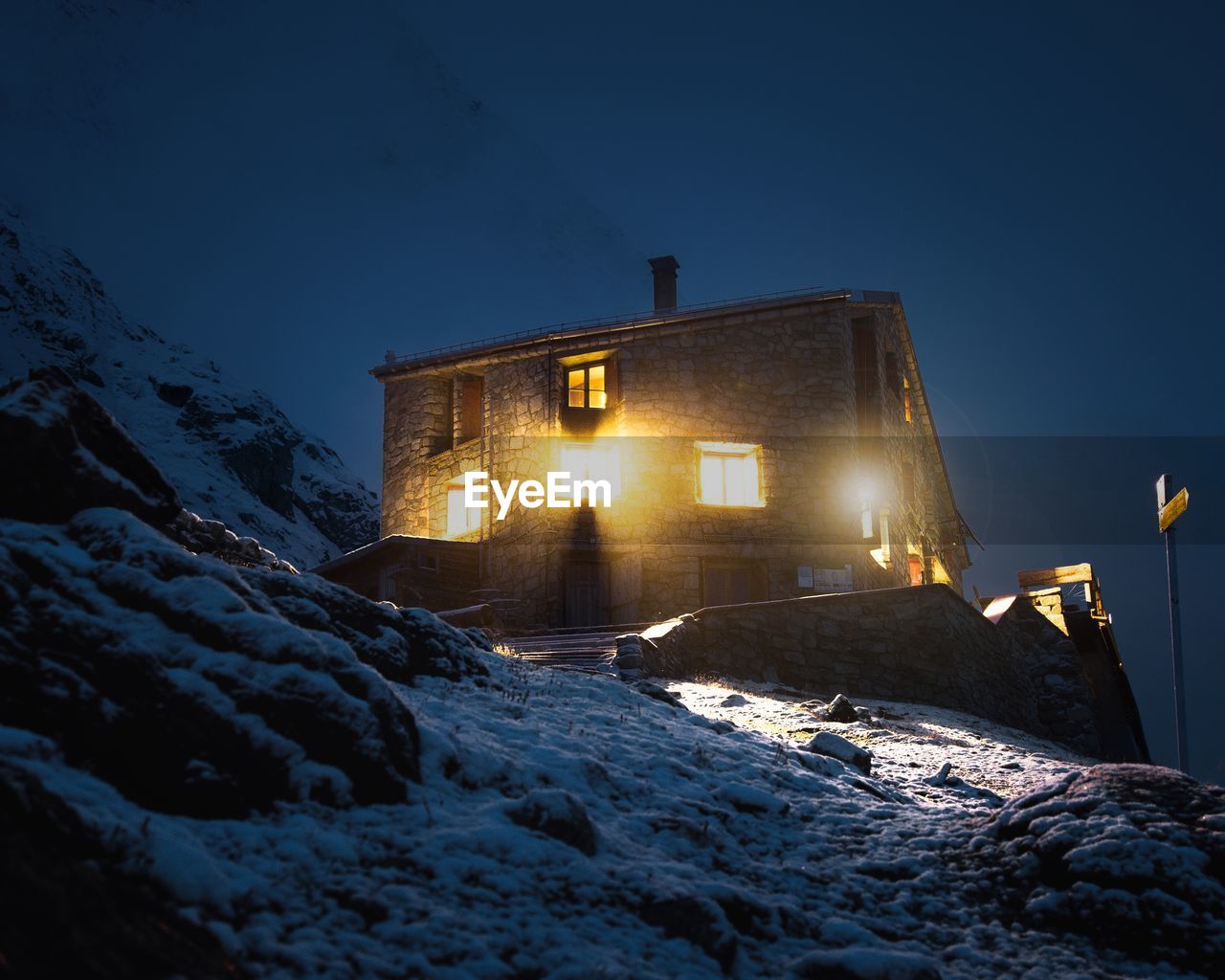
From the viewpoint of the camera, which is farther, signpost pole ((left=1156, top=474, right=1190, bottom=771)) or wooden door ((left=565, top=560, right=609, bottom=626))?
wooden door ((left=565, top=560, right=609, bottom=626))

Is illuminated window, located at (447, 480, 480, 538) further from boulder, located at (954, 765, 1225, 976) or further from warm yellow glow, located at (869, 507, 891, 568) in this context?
boulder, located at (954, 765, 1225, 976)

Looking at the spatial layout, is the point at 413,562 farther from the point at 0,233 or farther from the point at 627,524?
the point at 0,233

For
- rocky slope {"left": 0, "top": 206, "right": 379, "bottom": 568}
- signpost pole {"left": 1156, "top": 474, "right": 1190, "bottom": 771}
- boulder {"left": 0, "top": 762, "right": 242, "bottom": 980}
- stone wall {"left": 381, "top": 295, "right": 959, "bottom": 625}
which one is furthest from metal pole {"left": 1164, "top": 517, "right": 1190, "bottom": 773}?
rocky slope {"left": 0, "top": 206, "right": 379, "bottom": 568}

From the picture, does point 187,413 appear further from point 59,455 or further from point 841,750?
point 59,455

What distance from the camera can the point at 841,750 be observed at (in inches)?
303

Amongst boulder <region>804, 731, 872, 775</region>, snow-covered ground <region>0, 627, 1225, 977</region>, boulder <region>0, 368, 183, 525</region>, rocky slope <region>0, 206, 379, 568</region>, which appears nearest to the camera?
snow-covered ground <region>0, 627, 1225, 977</region>

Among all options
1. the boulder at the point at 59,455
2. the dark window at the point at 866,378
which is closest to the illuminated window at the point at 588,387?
the dark window at the point at 866,378

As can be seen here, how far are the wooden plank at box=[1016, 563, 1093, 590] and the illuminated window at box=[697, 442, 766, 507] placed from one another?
234 inches

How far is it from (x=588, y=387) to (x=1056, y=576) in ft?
36.8

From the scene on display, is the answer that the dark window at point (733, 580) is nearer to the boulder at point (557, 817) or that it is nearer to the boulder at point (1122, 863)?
the boulder at point (1122, 863)

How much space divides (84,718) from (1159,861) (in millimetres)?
5150

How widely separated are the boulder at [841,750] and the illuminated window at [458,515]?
1656 cm

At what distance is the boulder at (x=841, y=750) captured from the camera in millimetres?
7621

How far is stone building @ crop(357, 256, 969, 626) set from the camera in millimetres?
21766
